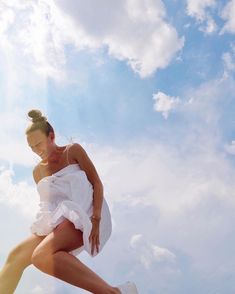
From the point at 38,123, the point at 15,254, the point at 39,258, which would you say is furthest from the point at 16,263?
the point at 38,123

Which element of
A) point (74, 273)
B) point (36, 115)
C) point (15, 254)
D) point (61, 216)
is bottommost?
point (74, 273)

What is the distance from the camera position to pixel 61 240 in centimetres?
497

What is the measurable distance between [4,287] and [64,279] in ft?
2.94

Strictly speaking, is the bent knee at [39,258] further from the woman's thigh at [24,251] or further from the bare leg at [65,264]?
the woman's thigh at [24,251]

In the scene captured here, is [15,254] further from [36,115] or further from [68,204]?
[36,115]

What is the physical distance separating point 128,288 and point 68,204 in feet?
3.82

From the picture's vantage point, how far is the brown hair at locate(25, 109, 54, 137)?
541 centimetres

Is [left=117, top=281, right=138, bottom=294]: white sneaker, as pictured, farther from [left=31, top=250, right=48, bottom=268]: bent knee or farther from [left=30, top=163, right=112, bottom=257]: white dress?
[left=31, top=250, right=48, bottom=268]: bent knee

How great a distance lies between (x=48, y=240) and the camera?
497 centimetres

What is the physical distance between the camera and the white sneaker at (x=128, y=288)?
16.8 feet

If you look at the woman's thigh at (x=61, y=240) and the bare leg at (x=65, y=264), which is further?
the woman's thigh at (x=61, y=240)

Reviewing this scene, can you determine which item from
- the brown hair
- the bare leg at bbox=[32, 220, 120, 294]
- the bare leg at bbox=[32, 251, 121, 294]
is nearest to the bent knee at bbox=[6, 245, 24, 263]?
the bare leg at bbox=[32, 220, 120, 294]

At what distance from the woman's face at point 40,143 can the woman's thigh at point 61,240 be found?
Answer: 0.87m

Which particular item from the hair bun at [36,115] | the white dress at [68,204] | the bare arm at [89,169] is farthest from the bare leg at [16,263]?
the hair bun at [36,115]
